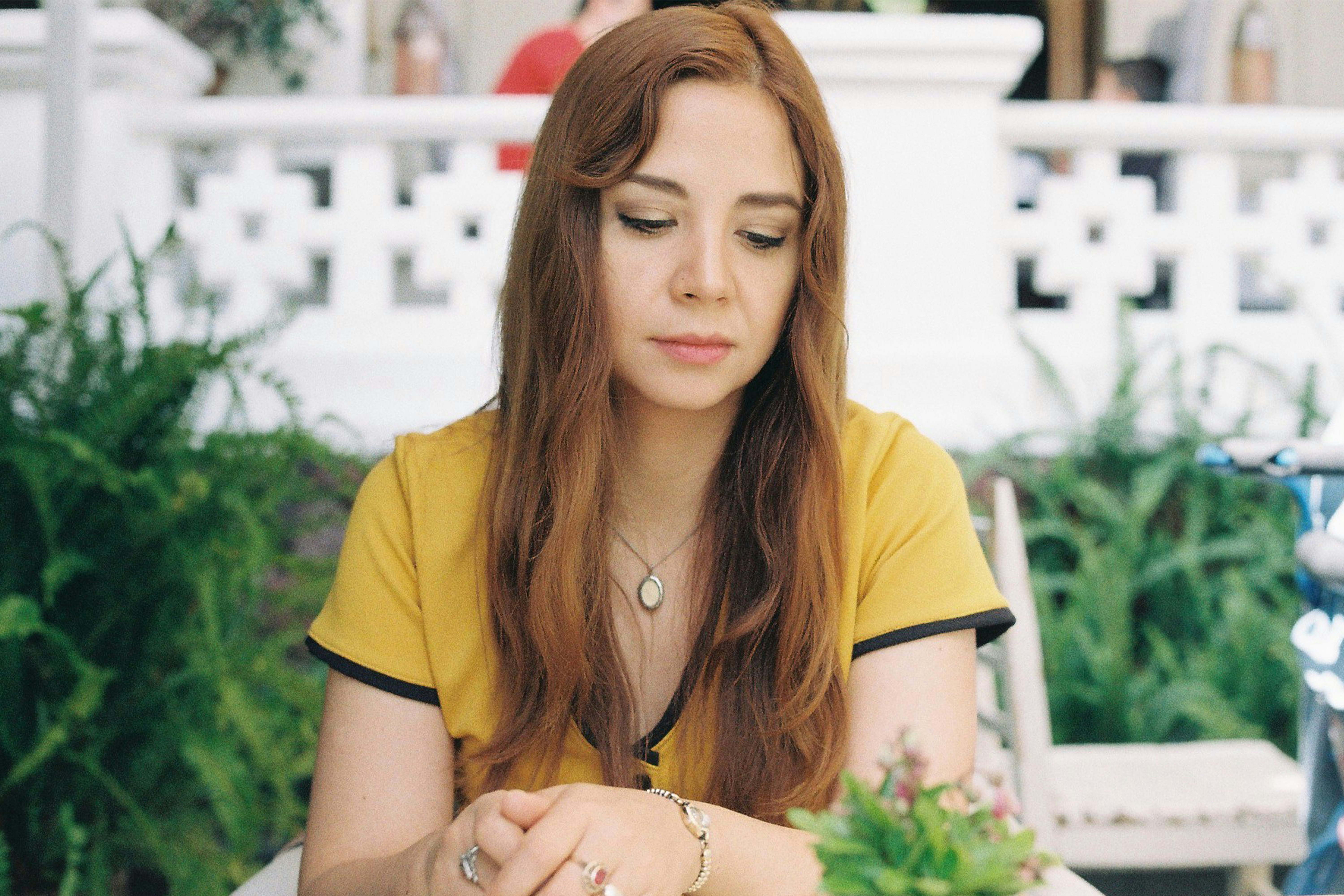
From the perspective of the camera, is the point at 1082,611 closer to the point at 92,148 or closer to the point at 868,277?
the point at 868,277

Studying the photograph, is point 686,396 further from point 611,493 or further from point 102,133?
point 102,133

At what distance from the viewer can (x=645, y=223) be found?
4.43 feet

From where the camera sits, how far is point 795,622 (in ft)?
4.58

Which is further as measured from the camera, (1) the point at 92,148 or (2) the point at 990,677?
(1) the point at 92,148

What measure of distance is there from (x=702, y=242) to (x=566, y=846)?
2.21 feet

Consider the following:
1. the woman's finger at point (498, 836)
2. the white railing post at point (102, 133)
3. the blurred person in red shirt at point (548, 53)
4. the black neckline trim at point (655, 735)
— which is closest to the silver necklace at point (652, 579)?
the black neckline trim at point (655, 735)

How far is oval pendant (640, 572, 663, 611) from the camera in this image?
151 cm

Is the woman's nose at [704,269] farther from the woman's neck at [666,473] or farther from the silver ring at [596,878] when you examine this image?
the silver ring at [596,878]

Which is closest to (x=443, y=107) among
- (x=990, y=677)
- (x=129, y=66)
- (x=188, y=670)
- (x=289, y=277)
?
(x=289, y=277)

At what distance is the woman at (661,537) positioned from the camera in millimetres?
1335

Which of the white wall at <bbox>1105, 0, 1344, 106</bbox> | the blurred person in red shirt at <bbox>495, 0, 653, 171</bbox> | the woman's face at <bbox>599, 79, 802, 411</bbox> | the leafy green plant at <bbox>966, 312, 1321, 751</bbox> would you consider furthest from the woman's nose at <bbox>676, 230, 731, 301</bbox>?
the white wall at <bbox>1105, 0, 1344, 106</bbox>

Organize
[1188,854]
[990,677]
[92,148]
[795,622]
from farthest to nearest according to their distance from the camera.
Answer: [92,148] → [990,677] → [1188,854] → [795,622]

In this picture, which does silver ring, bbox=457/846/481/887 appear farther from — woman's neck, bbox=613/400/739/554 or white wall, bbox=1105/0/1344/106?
white wall, bbox=1105/0/1344/106

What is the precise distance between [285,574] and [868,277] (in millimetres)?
1932
